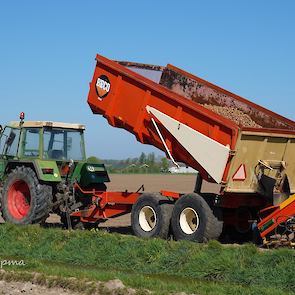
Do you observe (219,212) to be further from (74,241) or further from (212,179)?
(74,241)

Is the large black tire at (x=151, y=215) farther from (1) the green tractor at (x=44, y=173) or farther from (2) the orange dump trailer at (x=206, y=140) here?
(1) the green tractor at (x=44, y=173)

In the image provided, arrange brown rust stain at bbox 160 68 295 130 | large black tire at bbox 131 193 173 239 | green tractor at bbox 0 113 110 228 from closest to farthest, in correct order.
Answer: large black tire at bbox 131 193 173 239 → brown rust stain at bbox 160 68 295 130 → green tractor at bbox 0 113 110 228

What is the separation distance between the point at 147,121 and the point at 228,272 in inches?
148

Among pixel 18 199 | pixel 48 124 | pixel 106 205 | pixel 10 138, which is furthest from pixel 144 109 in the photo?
pixel 18 199

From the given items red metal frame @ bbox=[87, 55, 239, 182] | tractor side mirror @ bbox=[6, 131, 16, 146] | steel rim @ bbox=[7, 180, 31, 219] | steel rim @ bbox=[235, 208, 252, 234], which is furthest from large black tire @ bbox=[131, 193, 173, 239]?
tractor side mirror @ bbox=[6, 131, 16, 146]

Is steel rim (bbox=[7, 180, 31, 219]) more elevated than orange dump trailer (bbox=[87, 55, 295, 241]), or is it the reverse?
orange dump trailer (bbox=[87, 55, 295, 241])

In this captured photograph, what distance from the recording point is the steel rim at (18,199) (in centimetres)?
1093

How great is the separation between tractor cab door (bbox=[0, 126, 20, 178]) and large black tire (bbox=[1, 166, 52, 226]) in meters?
0.50

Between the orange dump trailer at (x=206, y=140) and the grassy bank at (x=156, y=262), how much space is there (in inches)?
40.3

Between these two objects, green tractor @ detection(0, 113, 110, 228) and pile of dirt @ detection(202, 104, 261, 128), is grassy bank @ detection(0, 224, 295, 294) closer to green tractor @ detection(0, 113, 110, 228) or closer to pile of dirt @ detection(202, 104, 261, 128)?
green tractor @ detection(0, 113, 110, 228)

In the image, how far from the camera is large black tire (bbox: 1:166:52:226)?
33.8 feet

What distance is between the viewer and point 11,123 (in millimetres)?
11453

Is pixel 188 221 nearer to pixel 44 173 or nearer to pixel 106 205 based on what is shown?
pixel 106 205

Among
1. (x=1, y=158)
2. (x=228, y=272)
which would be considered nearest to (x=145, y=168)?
(x=1, y=158)
